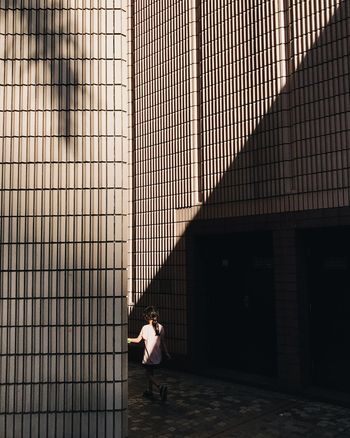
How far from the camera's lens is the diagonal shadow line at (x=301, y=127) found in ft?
27.4

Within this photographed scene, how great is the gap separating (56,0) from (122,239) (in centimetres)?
279

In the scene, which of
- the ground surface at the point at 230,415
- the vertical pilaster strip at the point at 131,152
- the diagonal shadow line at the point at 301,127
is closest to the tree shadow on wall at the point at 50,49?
the ground surface at the point at 230,415

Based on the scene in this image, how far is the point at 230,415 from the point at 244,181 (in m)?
4.58

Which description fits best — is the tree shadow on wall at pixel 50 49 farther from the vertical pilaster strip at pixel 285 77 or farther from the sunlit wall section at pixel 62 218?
the vertical pilaster strip at pixel 285 77

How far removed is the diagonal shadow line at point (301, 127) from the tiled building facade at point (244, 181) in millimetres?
23

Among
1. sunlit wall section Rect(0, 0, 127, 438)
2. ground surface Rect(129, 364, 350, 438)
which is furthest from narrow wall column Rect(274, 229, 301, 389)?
sunlit wall section Rect(0, 0, 127, 438)

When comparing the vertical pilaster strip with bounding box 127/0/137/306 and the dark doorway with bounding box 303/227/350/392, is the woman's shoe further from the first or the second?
the vertical pilaster strip with bounding box 127/0/137/306

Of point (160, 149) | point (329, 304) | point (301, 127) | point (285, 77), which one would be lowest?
point (329, 304)

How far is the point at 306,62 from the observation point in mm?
8891

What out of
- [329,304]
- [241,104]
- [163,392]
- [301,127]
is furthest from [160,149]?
[163,392]

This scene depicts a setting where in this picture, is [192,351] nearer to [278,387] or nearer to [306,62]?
[278,387]

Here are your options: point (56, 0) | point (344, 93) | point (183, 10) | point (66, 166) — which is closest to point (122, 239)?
point (66, 166)

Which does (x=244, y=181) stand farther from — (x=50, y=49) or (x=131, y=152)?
(x=50, y=49)

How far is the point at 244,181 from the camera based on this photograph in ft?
32.4
